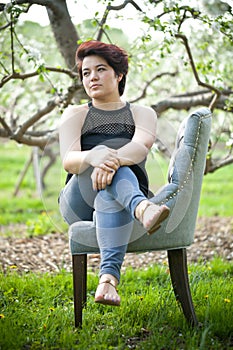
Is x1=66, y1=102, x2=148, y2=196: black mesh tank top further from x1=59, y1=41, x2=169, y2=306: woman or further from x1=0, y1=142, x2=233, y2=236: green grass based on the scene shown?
x1=0, y1=142, x2=233, y2=236: green grass

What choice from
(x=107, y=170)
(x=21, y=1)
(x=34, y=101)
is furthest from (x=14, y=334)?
(x=34, y=101)

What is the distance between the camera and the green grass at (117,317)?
9.04 ft

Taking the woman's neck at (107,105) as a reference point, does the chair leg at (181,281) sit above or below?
below

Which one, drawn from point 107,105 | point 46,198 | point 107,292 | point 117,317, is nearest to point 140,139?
point 107,105

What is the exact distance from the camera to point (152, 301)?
11.0 ft

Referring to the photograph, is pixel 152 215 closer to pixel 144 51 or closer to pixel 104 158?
pixel 104 158

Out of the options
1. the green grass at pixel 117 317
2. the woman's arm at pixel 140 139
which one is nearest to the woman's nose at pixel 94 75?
the woman's arm at pixel 140 139

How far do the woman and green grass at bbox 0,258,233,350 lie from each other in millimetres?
284

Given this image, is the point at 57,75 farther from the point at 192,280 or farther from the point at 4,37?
the point at 192,280

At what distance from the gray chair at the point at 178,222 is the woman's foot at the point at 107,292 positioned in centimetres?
27

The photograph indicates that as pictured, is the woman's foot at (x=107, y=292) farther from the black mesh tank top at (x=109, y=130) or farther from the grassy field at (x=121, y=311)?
the black mesh tank top at (x=109, y=130)

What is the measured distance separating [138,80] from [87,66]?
452 cm

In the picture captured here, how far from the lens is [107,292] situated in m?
2.70

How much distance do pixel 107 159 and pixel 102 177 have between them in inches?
3.7
